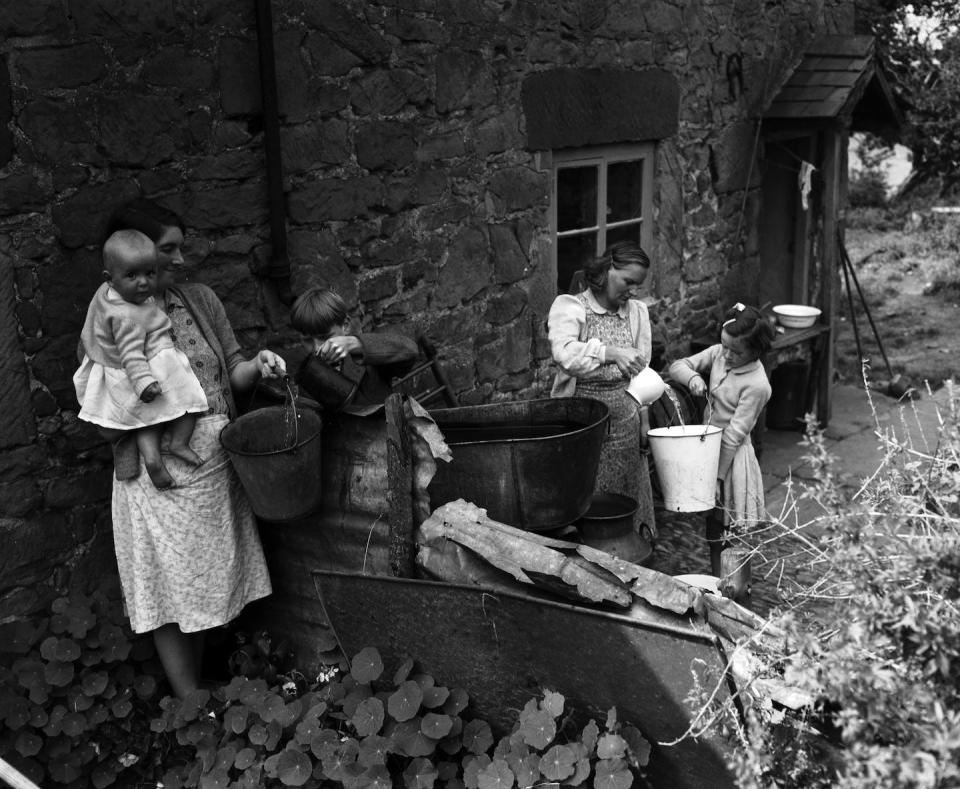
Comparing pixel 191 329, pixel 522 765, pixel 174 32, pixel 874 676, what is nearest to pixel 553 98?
pixel 174 32

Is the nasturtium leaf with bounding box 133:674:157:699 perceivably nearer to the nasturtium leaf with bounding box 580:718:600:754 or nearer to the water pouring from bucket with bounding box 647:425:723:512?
the nasturtium leaf with bounding box 580:718:600:754

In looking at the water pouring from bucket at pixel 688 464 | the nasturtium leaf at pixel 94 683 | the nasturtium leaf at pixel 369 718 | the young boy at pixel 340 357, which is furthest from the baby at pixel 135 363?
the water pouring from bucket at pixel 688 464

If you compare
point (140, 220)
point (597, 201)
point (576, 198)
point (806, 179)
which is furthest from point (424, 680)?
point (806, 179)

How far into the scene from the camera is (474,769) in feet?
10.1

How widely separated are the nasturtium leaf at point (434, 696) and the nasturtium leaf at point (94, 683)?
3.99 ft

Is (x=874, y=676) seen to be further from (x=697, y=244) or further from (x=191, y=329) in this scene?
(x=697, y=244)

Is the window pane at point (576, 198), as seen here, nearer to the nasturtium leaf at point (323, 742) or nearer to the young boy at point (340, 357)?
the young boy at point (340, 357)

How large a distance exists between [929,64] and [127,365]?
12.5 metres

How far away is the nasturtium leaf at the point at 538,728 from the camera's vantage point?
296 centimetres

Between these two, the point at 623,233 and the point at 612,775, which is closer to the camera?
the point at 612,775

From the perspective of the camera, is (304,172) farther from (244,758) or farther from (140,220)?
(244,758)

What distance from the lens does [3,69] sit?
3438 millimetres

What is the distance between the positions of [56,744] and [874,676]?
2.75m

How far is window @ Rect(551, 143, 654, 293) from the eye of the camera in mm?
6203
